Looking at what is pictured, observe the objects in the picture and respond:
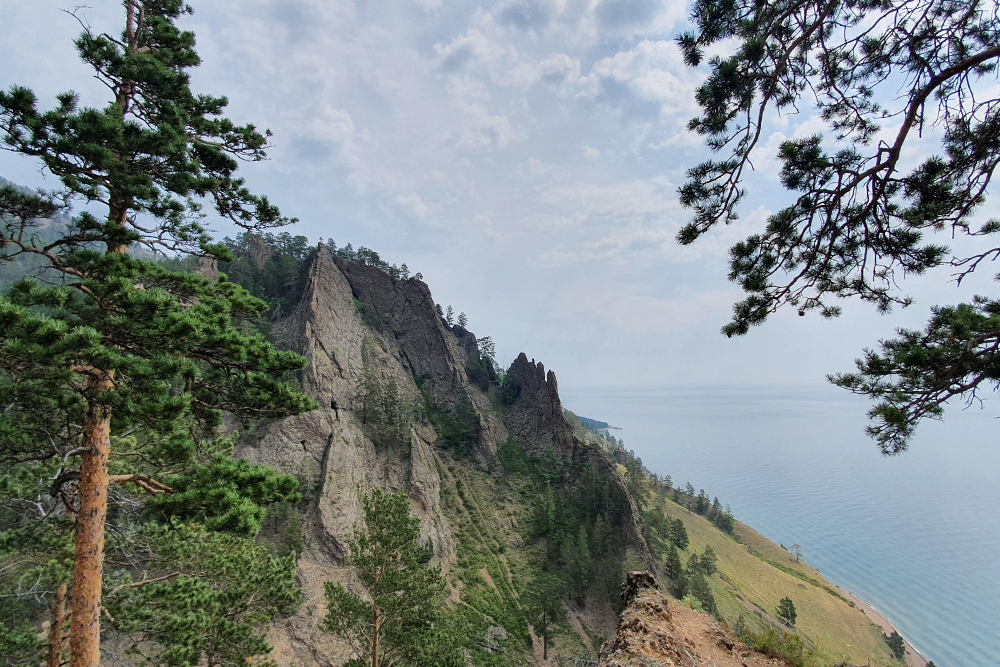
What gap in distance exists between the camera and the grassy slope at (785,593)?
47.3 m

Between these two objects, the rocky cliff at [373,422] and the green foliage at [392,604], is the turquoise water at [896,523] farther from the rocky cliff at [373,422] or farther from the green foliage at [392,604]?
the rocky cliff at [373,422]

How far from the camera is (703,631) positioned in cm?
767

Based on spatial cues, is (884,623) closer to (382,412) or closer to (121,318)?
(382,412)

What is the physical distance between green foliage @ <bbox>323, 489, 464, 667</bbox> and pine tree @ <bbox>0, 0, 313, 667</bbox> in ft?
22.1

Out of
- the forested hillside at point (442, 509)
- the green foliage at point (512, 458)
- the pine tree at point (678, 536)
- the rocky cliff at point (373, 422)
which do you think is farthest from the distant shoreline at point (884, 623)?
the green foliage at point (512, 458)

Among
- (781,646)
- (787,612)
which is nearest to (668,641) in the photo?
(781,646)

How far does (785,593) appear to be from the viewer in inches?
2293

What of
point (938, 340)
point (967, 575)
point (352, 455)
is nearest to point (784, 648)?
point (938, 340)

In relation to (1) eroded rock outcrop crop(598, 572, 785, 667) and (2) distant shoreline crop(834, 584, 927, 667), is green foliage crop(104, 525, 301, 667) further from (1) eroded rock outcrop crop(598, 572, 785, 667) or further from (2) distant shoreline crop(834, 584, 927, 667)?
(2) distant shoreline crop(834, 584, 927, 667)

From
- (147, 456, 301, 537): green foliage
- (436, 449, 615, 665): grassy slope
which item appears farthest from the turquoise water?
(147, 456, 301, 537): green foliage

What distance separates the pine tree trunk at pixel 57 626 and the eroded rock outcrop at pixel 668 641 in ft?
32.4

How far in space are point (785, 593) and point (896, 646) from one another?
12.5 metres

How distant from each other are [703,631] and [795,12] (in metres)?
10.6

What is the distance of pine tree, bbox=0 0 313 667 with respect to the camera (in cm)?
512
